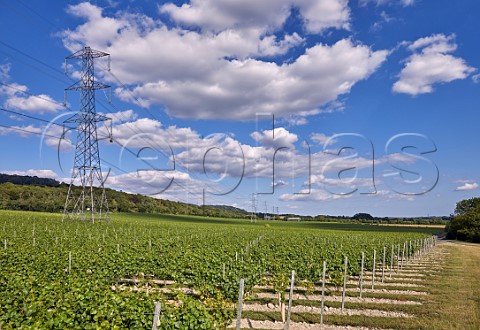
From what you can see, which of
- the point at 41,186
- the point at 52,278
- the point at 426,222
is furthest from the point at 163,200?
the point at 52,278

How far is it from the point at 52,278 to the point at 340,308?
11257 mm

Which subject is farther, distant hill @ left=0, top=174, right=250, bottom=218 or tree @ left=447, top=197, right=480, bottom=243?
distant hill @ left=0, top=174, right=250, bottom=218

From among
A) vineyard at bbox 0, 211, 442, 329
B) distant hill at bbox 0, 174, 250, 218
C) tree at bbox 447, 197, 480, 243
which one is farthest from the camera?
distant hill at bbox 0, 174, 250, 218

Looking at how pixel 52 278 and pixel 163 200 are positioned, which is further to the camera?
pixel 163 200

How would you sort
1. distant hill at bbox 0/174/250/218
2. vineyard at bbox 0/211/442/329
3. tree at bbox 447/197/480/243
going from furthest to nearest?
distant hill at bbox 0/174/250/218 → tree at bbox 447/197/480/243 → vineyard at bbox 0/211/442/329

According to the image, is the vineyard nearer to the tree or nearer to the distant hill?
the tree

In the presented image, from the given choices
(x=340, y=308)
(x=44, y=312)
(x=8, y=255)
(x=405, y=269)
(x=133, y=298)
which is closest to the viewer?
(x=44, y=312)

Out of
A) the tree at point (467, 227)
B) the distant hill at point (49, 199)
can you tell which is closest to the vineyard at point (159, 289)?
the tree at point (467, 227)

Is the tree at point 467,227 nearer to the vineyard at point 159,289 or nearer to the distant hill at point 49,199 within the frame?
the vineyard at point 159,289

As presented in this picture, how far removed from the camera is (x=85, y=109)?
44.6m

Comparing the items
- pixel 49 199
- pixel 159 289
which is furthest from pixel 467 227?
pixel 49 199

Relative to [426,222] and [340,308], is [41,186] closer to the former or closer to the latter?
[340,308]

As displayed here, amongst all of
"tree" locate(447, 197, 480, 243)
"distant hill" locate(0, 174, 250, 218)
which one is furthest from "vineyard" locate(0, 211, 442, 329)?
"distant hill" locate(0, 174, 250, 218)

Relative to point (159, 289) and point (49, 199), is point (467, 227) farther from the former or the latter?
point (49, 199)
